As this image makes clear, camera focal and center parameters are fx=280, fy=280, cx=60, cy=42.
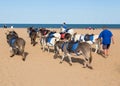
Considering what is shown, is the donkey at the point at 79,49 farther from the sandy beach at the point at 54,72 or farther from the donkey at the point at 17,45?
the donkey at the point at 17,45

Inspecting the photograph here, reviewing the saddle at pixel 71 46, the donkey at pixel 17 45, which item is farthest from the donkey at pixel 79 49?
the donkey at pixel 17 45

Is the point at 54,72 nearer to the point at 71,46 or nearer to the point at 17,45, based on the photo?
the point at 71,46

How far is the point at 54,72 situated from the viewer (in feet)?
40.0

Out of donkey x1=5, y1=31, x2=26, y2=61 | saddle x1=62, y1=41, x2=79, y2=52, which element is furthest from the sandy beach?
saddle x1=62, y1=41, x2=79, y2=52

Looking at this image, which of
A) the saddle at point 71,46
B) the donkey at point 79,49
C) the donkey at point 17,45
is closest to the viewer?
the donkey at point 79,49

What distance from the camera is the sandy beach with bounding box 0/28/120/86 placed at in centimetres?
1068

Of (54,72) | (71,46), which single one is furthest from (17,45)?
(54,72)

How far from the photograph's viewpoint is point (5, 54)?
1655 cm

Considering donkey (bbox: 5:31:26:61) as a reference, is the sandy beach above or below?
below

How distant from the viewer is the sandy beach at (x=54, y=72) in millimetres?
10680

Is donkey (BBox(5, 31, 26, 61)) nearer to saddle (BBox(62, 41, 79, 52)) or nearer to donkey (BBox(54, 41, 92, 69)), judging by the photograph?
donkey (BBox(54, 41, 92, 69))

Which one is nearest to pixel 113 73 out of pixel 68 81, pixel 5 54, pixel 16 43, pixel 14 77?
pixel 68 81

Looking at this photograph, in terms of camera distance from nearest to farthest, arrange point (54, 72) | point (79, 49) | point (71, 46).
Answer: point (54, 72)
point (79, 49)
point (71, 46)

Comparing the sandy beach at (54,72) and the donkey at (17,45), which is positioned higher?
the donkey at (17,45)
